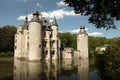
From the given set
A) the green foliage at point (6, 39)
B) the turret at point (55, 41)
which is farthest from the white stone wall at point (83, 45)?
the green foliage at point (6, 39)

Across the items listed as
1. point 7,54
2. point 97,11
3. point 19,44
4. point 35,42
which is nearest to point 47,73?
point 97,11

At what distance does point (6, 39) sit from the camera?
70.4 meters

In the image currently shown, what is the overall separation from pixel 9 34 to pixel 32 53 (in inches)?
1248

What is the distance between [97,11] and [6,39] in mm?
61501

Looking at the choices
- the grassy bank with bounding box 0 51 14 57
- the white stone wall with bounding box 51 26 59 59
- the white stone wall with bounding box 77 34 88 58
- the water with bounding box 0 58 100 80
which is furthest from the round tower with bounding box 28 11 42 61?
the grassy bank with bounding box 0 51 14 57

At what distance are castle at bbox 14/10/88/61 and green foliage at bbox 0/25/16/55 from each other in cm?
1326

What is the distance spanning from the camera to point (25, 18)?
58.0 meters

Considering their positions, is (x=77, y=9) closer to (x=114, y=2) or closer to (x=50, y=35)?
(x=114, y=2)

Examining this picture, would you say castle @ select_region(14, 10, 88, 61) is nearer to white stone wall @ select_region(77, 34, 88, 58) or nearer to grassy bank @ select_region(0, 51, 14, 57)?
white stone wall @ select_region(77, 34, 88, 58)

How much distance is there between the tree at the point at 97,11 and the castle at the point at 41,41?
31200 mm

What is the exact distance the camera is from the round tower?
43322mm

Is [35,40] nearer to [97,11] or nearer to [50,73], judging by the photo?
[50,73]

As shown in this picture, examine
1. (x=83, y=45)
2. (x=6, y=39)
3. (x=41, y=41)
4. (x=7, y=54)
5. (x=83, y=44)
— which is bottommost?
(x=7, y=54)

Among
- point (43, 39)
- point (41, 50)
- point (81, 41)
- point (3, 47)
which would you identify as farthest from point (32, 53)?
point (3, 47)
